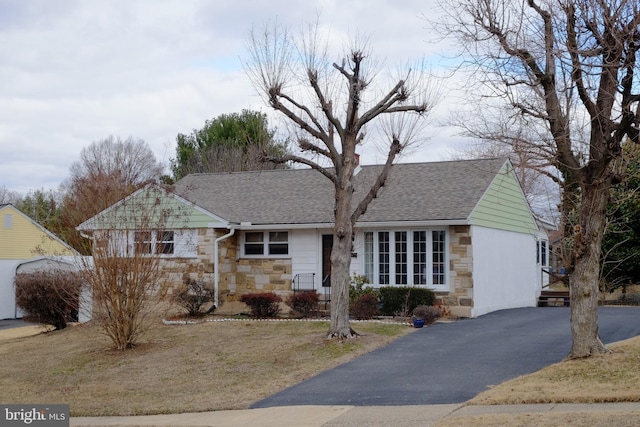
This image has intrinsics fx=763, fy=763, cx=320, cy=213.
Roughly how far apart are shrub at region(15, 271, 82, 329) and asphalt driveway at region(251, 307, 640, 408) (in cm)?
1021

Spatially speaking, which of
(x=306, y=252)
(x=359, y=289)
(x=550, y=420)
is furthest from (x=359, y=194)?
(x=550, y=420)

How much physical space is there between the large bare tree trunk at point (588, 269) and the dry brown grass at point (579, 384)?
1.10 ft

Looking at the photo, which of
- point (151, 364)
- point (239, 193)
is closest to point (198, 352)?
point (151, 364)

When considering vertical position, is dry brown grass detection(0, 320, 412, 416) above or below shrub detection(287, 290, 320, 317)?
below

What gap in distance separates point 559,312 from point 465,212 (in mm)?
4555

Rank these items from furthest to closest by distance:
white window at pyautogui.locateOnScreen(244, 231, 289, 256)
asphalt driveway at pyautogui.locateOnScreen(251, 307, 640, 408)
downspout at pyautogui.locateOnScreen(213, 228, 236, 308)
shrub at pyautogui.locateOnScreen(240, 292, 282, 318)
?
white window at pyautogui.locateOnScreen(244, 231, 289, 256), downspout at pyautogui.locateOnScreen(213, 228, 236, 308), shrub at pyautogui.locateOnScreen(240, 292, 282, 318), asphalt driveway at pyautogui.locateOnScreen(251, 307, 640, 408)

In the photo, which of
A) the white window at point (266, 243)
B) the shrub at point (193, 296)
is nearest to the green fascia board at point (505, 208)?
the white window at point (266, 243)

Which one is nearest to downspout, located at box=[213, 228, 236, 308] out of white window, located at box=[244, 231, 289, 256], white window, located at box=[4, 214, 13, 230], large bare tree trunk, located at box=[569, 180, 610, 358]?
white window, located at box=[244, 231, 289, 256]

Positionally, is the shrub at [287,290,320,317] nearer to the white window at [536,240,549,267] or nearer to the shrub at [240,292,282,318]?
the shrub at [240,292,282,318]

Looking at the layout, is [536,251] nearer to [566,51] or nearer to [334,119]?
[334,119]

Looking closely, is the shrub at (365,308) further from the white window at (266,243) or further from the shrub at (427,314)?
the white window at (266,243)

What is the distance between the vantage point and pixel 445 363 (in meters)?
14.5

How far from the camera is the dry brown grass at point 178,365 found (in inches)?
517

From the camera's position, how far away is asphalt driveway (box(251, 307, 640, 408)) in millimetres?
12133
